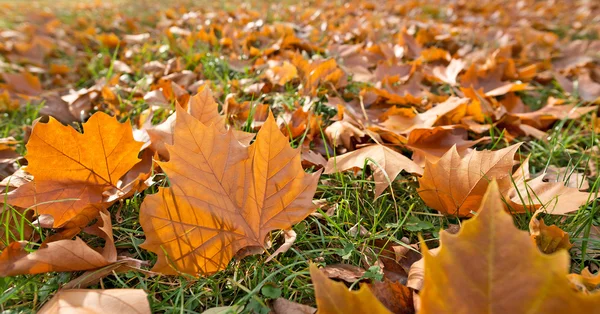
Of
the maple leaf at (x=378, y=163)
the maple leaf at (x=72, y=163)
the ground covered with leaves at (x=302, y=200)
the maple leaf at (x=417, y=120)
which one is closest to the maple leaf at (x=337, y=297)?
the ground covered with leaves at (x=302, y=200)

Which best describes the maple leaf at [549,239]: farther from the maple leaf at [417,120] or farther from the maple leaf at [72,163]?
the maple leaf at [72,163]

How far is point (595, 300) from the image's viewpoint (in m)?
0.46

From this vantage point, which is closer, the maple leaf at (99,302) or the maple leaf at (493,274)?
the maple leaf at (493,274)

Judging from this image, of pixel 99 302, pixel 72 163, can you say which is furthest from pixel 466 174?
pixel 72 163

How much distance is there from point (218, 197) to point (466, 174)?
21.7 inches

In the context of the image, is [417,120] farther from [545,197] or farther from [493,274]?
[493,274]

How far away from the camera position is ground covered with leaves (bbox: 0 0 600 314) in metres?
0.54

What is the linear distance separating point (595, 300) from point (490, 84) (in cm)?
148

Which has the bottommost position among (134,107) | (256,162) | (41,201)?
(134,107)

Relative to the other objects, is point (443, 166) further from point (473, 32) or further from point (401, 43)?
point (473, 32)

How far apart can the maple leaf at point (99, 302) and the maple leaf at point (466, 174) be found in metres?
0.66

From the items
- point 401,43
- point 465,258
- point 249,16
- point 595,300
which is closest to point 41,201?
point 465,258

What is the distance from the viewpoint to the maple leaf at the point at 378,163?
1.01 metres

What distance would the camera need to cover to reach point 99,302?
68 cm
